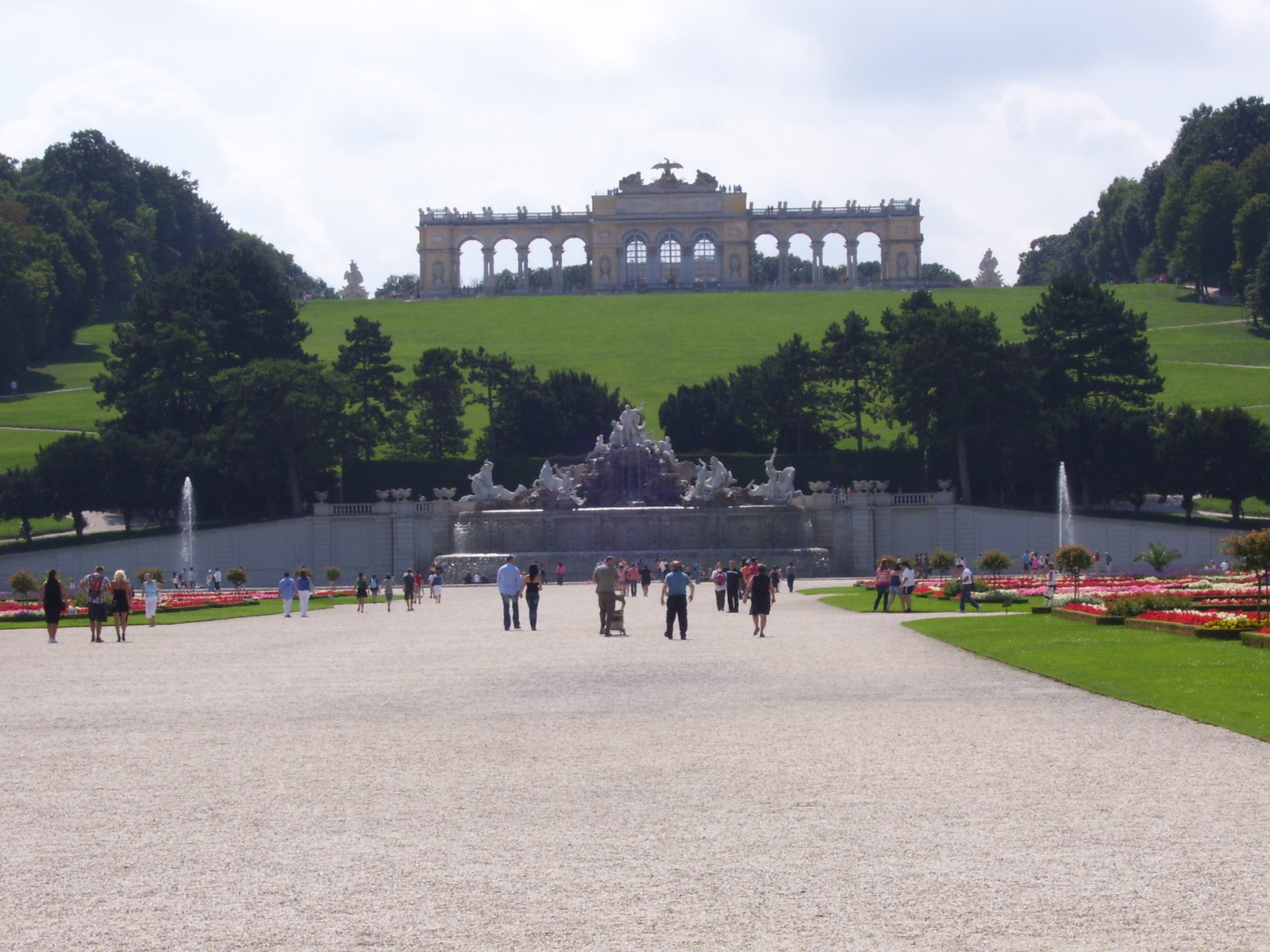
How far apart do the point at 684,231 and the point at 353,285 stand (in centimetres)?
3027

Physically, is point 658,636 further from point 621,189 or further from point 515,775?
point 621,189

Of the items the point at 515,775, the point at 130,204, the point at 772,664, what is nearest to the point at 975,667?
the point at 772,664

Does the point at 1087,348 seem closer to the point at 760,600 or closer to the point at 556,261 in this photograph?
the point at 760,600

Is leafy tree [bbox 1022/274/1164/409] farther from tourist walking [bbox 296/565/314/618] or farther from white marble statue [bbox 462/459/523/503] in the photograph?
tourist walking [bbox 296/565/314/618]

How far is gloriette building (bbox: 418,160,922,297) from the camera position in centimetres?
13062

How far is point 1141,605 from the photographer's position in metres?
28.0

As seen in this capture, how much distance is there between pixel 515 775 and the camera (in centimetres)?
1261

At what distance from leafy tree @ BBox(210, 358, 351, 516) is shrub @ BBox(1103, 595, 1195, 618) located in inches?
1688

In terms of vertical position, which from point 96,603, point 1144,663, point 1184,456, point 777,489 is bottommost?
point 1144,663

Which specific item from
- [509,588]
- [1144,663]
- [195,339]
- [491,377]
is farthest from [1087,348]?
[1144,663]

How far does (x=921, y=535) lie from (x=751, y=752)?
50.7 metres

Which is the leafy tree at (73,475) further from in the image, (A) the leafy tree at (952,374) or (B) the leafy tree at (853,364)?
(A) the leafy tree at (952,374)

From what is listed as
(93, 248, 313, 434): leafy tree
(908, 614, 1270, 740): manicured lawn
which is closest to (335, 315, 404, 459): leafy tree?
(93, 248, 313, 434): leafy tree

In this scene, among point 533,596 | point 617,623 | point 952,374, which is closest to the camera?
point 617,623
